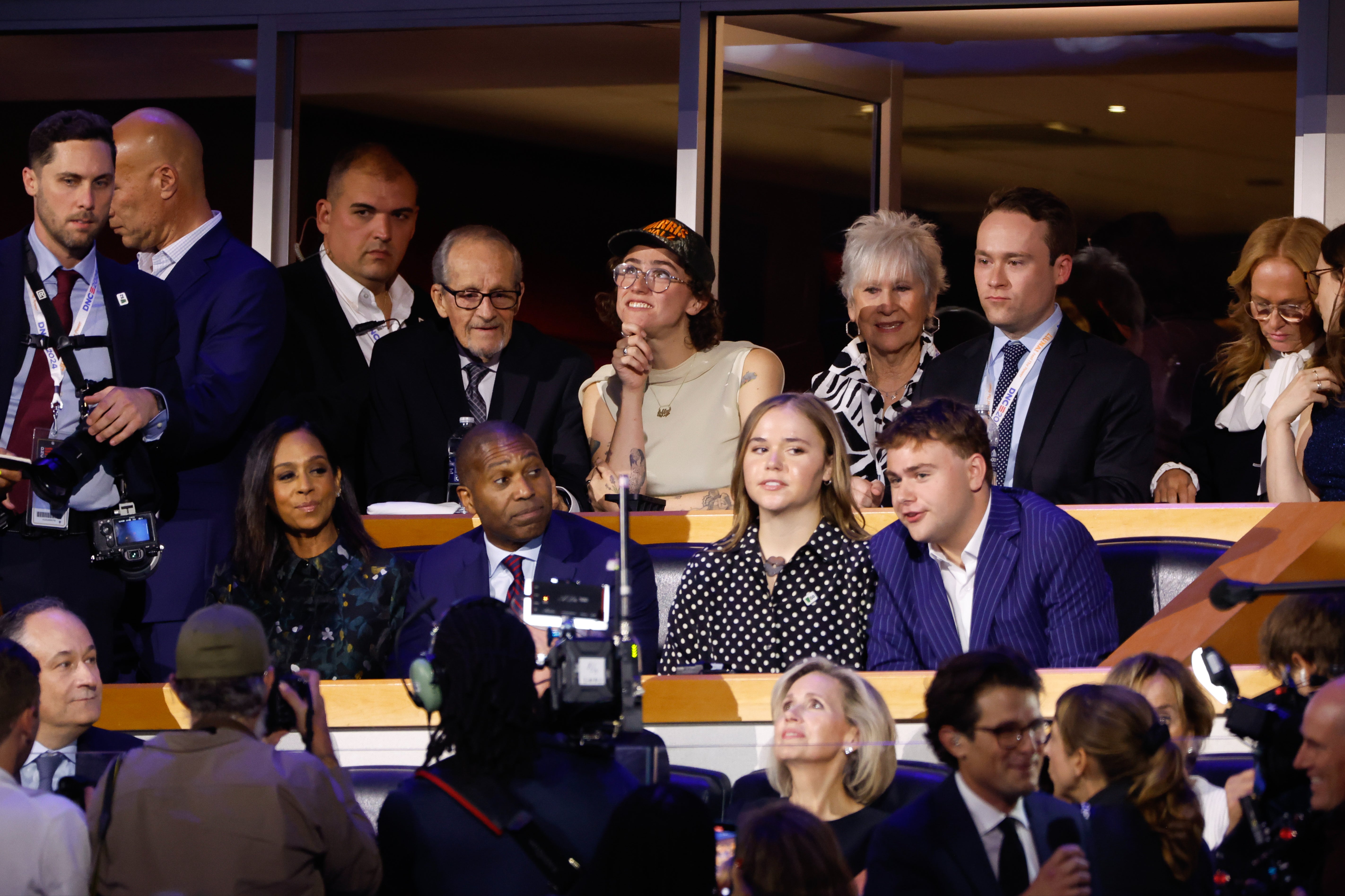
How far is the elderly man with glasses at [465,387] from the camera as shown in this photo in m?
4.75

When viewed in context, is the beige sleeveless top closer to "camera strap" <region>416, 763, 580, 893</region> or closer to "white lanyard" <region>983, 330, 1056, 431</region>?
"white lanyard" <region>983, 330, 1056, 431</region>

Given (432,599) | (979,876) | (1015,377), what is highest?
(1015,377)

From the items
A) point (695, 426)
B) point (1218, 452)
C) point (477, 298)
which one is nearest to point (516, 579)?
point (695, 426)

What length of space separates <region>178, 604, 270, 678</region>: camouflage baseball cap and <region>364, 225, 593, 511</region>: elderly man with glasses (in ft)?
6.55

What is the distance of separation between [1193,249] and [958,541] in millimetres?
3419

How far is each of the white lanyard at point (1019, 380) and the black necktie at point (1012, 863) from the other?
6.74 ft

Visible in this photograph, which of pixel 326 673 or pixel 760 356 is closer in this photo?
pixel 326 673

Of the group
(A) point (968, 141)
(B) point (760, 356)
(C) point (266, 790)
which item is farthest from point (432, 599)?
(A) point (968, 141)

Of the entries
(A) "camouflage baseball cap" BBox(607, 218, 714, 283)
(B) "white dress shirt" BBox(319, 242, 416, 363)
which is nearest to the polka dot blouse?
(A) "camouflage baseball cap" BBox(607, 218, 714, 283)

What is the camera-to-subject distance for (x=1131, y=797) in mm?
2416

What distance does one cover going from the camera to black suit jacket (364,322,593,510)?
4.75m

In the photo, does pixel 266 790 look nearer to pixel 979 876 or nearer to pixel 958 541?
pixel 979 876

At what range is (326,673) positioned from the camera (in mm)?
3850

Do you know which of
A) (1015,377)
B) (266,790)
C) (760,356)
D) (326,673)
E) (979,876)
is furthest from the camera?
(760,356)
